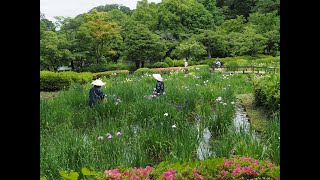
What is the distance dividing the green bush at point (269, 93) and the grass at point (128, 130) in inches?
23.9

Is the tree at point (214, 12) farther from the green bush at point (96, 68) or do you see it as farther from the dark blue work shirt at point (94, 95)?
the dark blue work shirt at point (94, 95)

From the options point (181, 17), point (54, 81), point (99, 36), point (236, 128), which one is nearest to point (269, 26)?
point (181, 17)

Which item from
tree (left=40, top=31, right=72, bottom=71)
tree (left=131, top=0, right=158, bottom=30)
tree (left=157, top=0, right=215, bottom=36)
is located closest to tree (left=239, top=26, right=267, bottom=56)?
tree (left=157, top=0, right=215, bottom=36)

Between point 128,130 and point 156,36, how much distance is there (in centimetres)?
1687

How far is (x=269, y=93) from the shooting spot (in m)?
6.27

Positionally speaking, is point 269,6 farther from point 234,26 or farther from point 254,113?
point 254,113

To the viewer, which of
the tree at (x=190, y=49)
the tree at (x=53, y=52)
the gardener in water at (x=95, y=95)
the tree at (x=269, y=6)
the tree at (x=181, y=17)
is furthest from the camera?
the tree at (x=181, y=17)

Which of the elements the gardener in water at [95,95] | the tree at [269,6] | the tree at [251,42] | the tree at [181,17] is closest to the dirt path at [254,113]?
the gardener in water at [95,95]

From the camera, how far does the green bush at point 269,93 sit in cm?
A: 605

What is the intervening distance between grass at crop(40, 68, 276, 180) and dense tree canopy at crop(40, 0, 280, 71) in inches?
475

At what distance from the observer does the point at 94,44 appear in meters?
20.2

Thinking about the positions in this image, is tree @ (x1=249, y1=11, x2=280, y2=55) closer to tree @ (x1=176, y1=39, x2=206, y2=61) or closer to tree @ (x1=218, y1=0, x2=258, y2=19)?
tree @ (x1=176, y1=39, x2=206, y2=61)

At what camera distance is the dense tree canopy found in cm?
1984
